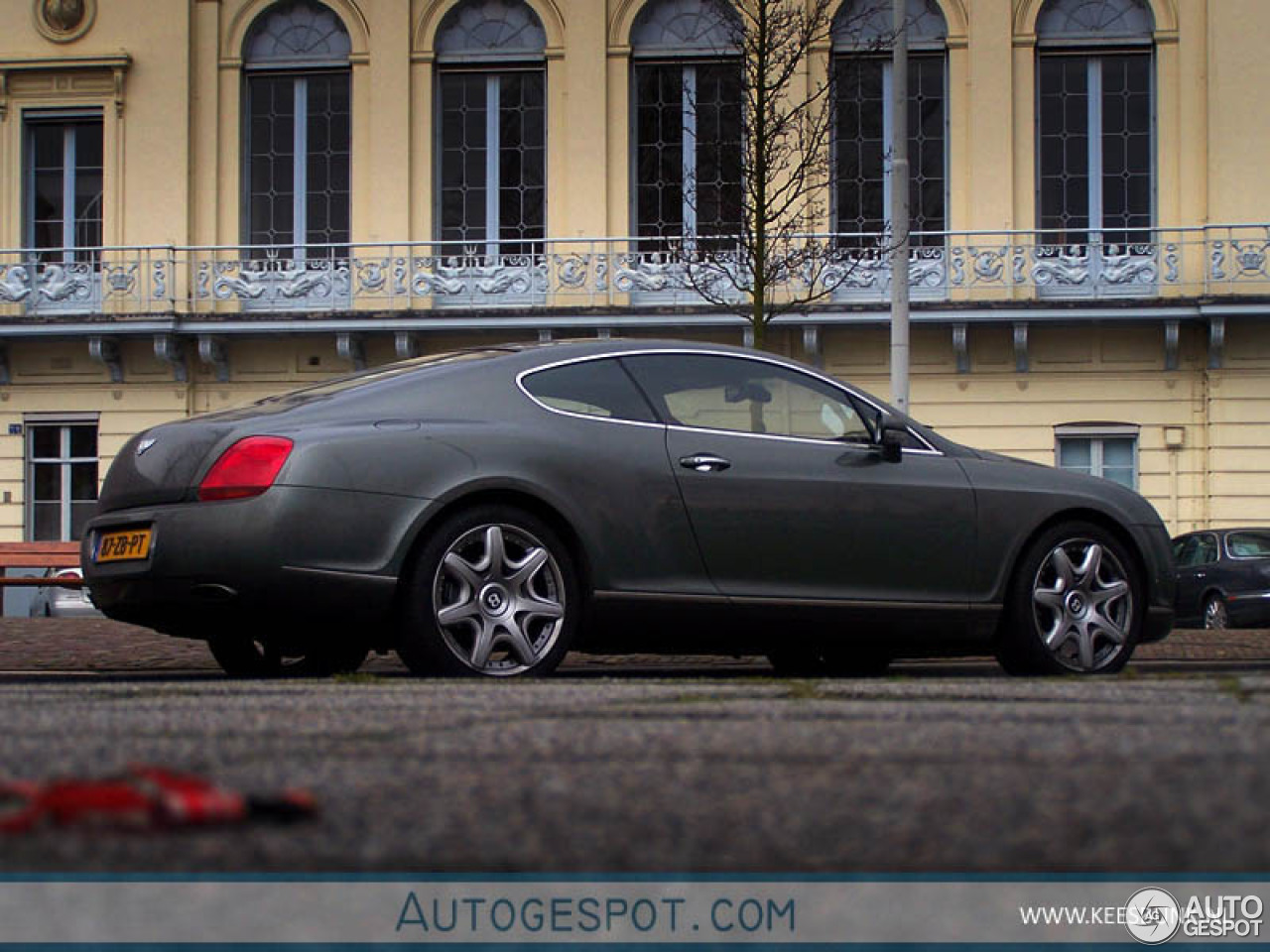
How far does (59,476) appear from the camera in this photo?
28781 millimetres

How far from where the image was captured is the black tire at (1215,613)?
2298 cm

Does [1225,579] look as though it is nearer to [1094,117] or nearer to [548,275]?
Answer: [1094,117]

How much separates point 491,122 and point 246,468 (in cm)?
2198

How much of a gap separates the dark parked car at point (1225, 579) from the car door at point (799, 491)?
15682 mm

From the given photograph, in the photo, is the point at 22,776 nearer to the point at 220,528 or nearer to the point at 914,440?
the point at 220,528

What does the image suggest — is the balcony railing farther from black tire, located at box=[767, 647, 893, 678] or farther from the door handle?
the door handle

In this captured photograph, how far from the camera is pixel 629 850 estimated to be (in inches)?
102

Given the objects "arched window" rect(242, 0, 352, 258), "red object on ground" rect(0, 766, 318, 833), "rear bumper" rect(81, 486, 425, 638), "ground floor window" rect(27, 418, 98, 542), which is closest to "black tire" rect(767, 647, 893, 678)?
"rear bumper" rect(81, 486, 425, 638)

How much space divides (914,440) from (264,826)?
5.70 m

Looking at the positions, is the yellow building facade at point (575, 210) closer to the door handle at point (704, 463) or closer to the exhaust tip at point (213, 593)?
the door handle at point (704, 463)

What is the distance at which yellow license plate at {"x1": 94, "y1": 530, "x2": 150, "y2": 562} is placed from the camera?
715cm

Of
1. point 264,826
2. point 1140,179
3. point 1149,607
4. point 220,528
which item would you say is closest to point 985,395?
point 1140,179

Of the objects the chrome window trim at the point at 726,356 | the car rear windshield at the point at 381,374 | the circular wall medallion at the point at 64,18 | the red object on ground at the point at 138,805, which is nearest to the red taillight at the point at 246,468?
the car rear windshield at the point at 381,374

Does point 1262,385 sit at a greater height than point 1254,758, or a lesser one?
greater
